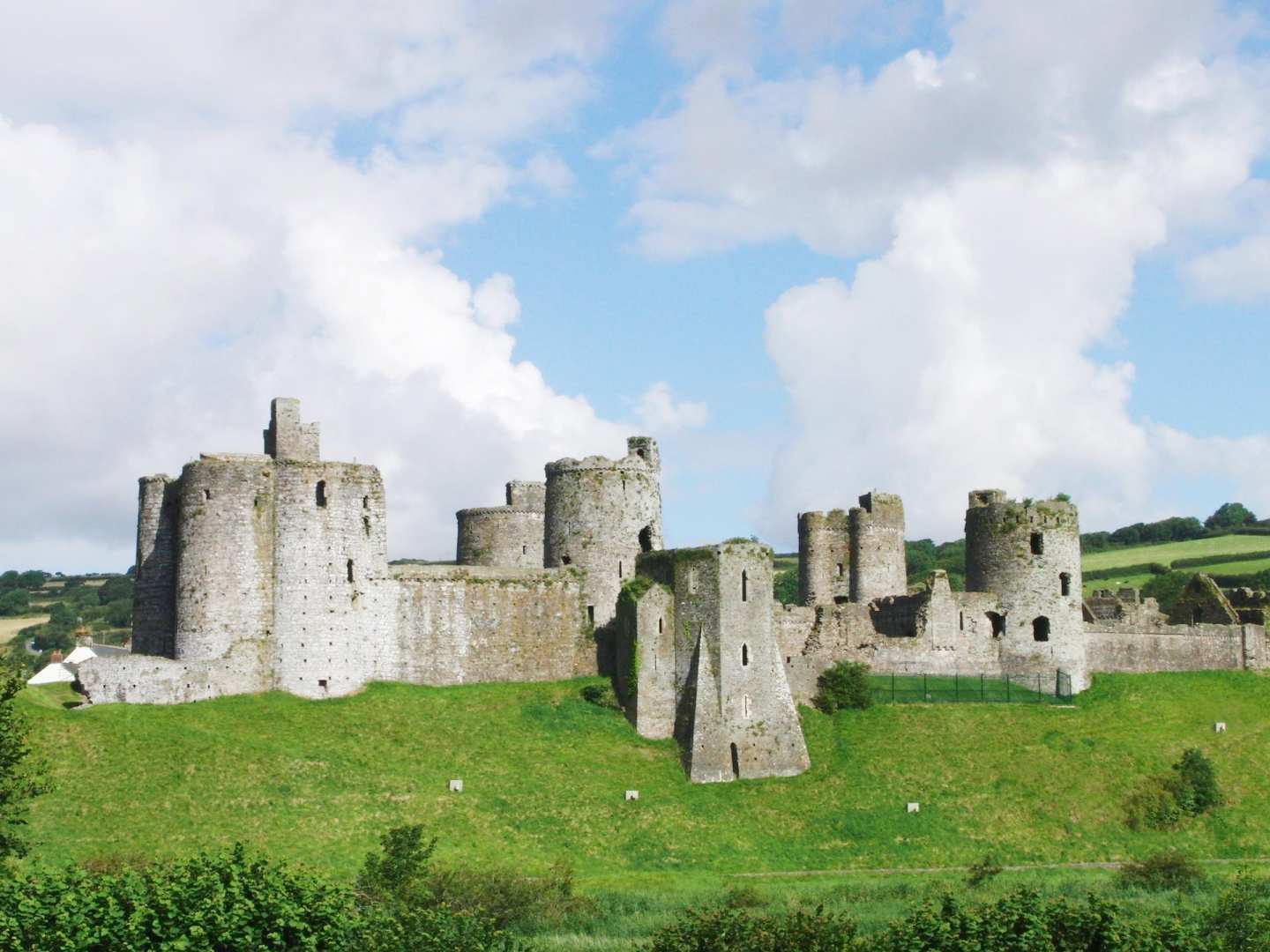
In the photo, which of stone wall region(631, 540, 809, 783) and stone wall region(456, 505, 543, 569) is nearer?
stone wall region(631, 540, 809, 783)

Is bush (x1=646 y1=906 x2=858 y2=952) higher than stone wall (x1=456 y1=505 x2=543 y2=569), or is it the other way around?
stone wall (x1=456 y1=505 x2=543 y2=569)

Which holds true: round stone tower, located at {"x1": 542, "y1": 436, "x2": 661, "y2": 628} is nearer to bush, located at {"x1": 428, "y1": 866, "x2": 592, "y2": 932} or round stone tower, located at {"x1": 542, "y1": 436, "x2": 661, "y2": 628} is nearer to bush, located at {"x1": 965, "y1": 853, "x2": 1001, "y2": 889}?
bush, located at {"x1": 965, "y1": 853, "x2": 1001, "y2": 889}

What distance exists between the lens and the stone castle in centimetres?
5641

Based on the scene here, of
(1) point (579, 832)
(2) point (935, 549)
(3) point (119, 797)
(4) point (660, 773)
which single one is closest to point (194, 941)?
(3) point (119, 797)

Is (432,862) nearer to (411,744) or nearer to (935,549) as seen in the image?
(411,744)

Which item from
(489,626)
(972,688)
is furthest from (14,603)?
(972,688)

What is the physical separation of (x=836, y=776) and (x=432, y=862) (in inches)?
642

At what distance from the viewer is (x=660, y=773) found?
181ft

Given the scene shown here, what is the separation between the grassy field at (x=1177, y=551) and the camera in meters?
136

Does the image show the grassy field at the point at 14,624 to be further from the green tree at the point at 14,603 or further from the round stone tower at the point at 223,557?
the round stone tower at the point at 223,557

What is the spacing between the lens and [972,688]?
6331 cm

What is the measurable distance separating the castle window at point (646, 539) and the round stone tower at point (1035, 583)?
1397 cm

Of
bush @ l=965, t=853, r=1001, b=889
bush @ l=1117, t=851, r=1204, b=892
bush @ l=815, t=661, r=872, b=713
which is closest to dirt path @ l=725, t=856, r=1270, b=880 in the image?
bush @ l=965, t=853, r=1001, b=889

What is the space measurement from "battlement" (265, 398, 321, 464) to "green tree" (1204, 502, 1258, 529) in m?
125
